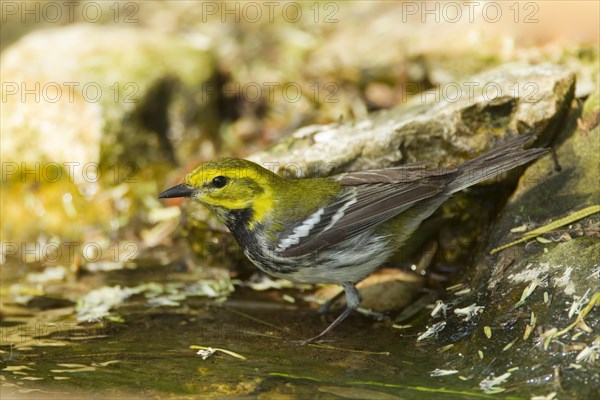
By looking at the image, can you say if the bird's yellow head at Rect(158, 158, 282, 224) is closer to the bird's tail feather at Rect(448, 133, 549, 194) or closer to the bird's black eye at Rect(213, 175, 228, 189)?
the bird's black eye at Rect(213, 175, 228, 189)

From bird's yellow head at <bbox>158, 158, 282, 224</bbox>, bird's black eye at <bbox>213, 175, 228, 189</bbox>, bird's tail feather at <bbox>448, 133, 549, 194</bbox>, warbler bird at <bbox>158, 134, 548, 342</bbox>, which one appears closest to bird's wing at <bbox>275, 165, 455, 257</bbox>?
warbler bird at <bbox>158, 134, 548, 342</bbox>

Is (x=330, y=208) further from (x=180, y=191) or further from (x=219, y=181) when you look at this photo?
(x=180, y=191)

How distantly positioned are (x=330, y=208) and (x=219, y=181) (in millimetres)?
851

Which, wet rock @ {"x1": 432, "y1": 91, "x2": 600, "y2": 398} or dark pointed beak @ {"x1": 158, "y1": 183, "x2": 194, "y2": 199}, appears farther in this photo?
dark pointed beak @ {"x1": 158, "y1": 183, "x2": 194, "y2": 199}

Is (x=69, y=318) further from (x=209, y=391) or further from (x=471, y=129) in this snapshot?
(x=471, y=129)

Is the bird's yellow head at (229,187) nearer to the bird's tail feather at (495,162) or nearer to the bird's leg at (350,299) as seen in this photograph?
the bird's leg at (350,299)

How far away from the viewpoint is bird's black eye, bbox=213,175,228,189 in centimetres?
570

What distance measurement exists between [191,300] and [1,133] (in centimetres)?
325

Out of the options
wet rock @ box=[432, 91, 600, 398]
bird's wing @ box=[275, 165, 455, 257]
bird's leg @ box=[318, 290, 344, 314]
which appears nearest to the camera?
wet rock @ box=[432, 91, 600, 398]

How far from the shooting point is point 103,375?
4668mm

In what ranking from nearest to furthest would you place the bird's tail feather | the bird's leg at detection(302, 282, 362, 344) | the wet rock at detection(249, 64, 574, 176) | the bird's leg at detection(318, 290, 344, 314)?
the bird's tail feather
the bird's leg at detection(302, 282, 362, 344)
the wet rock at detection(249, 64, 574, 176)
the bird's leg at detection(318, 290, 344, 314)

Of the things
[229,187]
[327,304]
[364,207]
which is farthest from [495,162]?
[229,187]

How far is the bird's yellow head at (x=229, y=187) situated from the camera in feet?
18.6

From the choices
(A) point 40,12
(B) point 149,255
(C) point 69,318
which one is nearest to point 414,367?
(C) point 69,318
